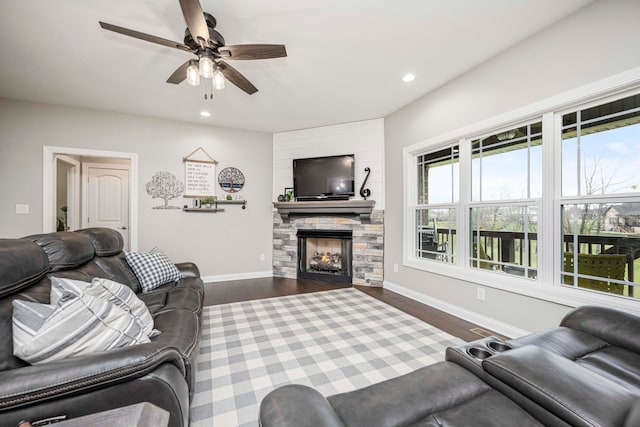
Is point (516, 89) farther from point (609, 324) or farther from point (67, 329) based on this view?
point (67, 329)

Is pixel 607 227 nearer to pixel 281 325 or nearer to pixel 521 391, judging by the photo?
pixel 521 391

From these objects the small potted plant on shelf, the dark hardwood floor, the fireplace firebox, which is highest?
the small potted plant on shelf

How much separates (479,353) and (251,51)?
224 cm

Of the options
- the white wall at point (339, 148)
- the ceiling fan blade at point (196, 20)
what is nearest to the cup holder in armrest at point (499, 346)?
the ceiling fan blade at point (196, 20)

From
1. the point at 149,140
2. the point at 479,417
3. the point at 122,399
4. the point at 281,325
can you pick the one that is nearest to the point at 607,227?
the point at 479,417

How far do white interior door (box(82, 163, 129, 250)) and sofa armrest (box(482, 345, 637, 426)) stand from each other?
18.7 feet

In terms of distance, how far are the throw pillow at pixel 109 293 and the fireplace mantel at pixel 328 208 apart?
112 inches

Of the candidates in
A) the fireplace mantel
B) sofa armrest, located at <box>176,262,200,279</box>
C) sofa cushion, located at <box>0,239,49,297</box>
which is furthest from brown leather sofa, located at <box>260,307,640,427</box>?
the fireplace mantel

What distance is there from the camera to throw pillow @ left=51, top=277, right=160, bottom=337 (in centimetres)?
123

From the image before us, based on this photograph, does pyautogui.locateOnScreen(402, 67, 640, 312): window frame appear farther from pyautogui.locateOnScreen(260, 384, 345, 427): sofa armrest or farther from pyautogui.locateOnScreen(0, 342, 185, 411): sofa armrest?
pyautogui.locateOnScreen(0, 342, 185, 411): sofa armrest

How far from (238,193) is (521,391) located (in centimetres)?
422

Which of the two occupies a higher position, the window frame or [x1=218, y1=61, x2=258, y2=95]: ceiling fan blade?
[x1=218, y1=61, x2=258, y2=95]: ceiling fan blade

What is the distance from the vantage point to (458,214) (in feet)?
9.34

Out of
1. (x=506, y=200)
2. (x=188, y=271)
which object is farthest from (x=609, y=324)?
(x=188, y=271)
